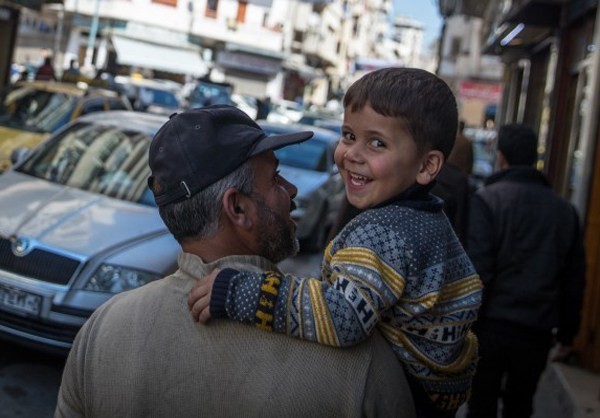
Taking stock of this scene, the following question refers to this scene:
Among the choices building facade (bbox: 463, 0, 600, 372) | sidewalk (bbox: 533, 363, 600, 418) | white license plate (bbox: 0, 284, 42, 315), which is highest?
building facade (bbox: 463, 0, 600, 372)

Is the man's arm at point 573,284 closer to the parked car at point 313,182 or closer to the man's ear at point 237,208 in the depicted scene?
the man's ear at point 237,208

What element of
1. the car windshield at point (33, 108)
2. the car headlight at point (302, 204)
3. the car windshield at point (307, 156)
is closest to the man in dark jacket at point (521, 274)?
the car headlight at point (302, 204)

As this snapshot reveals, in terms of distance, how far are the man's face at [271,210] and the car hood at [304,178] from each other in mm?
9342

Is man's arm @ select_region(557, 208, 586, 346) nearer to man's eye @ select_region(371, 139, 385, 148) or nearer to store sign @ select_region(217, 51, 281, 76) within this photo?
man's eye @ select_region(371, 139, 385, 148)

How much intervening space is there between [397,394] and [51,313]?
13.2 ft

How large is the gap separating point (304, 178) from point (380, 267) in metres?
10.0

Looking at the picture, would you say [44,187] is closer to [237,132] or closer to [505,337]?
[505,337]

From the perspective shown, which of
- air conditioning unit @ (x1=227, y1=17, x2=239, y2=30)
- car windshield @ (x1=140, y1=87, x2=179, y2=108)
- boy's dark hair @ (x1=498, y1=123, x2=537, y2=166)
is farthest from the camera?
air conditioning unit @ (x1=227, y1=17, x2=239, y2=30)

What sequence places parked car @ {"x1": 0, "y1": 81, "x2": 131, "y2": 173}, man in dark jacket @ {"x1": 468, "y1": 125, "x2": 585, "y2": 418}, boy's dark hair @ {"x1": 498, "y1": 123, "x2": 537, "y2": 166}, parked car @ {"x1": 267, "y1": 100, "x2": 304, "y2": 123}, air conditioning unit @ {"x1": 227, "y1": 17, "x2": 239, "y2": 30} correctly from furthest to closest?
air conditioning unit @ {"x1": 227, "y1": 17, "x2": 239, "y2": 30}, parked car @ {"x1": 267, "y1": 100, "x2": 304, "y2": 123}, parked car @ {"x1": 0, "y1": 81, "x2": 131, "y2": 173}, boy's dark hair @ {"x1": 498, "y1": 123, "x2": 537, "y2": 166}, man in dark jacket @ {"x1": 468, "y1": 125, "x2": 585, "y2": 418}

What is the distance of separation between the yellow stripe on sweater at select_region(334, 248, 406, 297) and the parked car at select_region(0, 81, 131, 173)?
32.0 ft

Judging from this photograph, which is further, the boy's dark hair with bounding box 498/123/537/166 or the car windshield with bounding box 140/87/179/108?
the car windshield with bounding box 140/87/179/108

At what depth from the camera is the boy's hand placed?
1625 millimetres

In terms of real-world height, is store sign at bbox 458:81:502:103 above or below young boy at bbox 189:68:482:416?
above

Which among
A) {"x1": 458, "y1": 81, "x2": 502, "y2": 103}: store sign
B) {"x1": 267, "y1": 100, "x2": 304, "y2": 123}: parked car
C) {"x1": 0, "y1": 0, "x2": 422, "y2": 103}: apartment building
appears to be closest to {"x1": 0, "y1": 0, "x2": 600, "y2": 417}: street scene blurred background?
{"x1": 267, "y1": 100, "x2": 304, "y2": 123}: parked car
